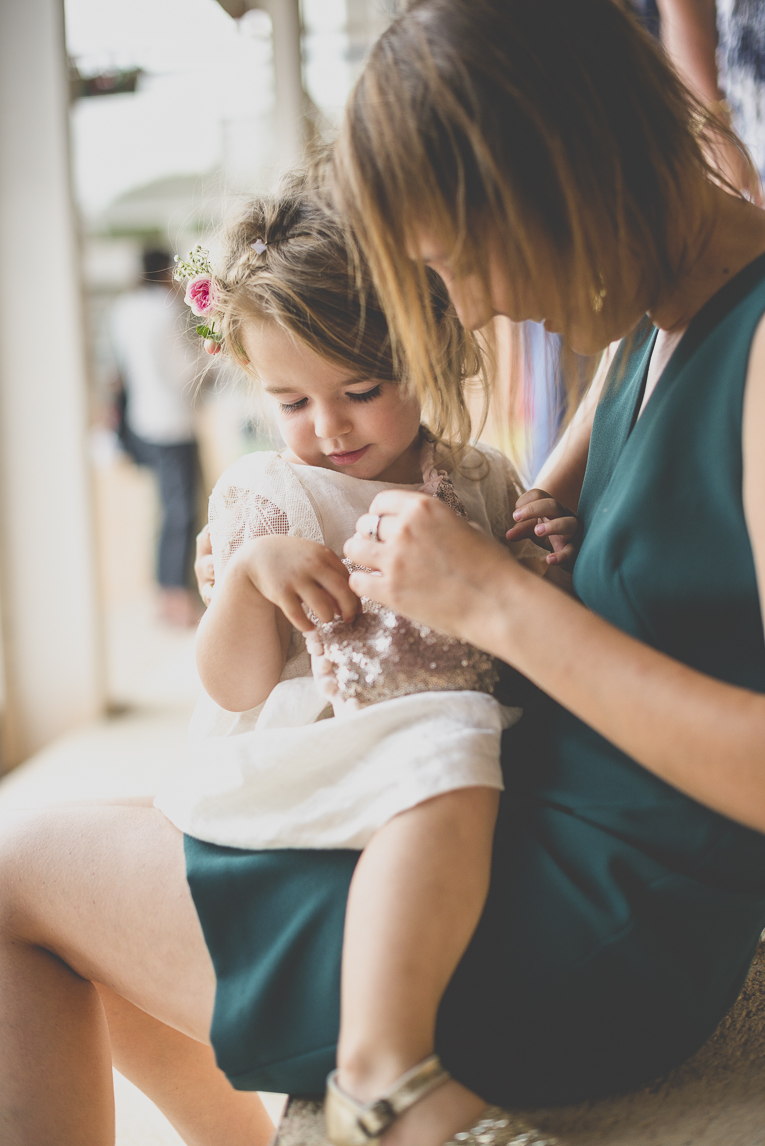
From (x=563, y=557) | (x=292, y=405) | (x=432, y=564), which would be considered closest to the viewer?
(x=432, y=564)

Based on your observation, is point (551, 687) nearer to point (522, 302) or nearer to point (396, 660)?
point (396, 660)

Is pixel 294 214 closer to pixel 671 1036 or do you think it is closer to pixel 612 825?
pixel 612 825

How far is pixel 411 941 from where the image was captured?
2.40 ft

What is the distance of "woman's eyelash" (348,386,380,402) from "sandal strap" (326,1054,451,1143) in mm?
725

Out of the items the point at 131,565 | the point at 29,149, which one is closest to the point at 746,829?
the point at 29,149

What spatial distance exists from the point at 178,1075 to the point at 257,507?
2.25ft

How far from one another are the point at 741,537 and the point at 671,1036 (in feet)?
1.56

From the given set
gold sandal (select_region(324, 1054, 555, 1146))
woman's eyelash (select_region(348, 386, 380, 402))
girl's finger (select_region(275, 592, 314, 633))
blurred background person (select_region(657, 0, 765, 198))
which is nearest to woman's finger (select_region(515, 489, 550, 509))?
woman's eyelash (select_region(348, 386, 380, 402))

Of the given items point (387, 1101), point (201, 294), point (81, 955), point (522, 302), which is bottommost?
point (81, 955)

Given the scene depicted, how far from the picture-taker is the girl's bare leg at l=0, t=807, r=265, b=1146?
88cm

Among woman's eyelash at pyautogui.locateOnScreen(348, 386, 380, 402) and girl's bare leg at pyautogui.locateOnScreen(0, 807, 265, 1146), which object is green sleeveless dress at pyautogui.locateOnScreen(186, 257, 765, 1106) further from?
woman's eyelash at pyautogui.locateOnScreen(348, 386, 380, 402)

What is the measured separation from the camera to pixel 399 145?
77 cm

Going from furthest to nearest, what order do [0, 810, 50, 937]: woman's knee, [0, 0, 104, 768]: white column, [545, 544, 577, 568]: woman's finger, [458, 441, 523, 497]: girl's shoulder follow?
[0, 0, 104, 768]: white column < [458, 441, 523, 497]: girl's shoulder < [545, 544, 577, 568]: woman's finger < [0, 810, 50, 937]: woman's knee

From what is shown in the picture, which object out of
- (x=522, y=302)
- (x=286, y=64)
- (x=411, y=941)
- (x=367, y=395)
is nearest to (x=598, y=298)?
(x=522, y=302)
